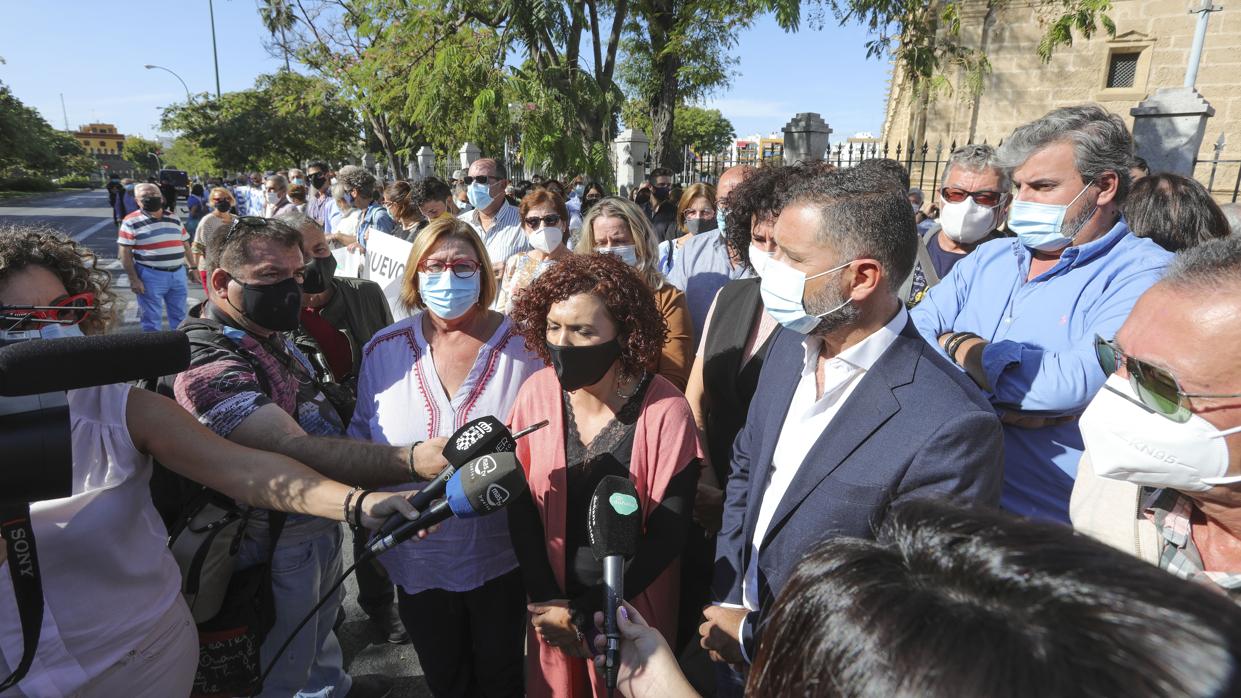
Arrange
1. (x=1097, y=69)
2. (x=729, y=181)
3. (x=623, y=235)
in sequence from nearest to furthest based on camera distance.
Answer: (x=623, y=235)
(x=729, y=181)
(x=1097, y=69)

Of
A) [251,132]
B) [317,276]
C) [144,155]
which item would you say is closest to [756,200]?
[317,276]

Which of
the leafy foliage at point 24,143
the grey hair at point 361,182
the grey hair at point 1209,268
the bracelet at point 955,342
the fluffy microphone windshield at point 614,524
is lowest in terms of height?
the fluffy microphone windshield at point 614,524

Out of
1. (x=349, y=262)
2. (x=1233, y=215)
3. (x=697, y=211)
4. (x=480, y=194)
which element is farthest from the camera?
(x=480, y=194)

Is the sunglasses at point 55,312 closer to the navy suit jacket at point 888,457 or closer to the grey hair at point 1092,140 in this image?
the navy suit jacket at point 888,457

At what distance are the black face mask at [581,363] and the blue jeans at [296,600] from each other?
1.17m

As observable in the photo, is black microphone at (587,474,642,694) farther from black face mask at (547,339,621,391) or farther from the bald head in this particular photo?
the bald head

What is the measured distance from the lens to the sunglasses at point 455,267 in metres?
2.50

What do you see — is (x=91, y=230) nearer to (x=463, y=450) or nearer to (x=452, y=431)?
(x=452, y=431)

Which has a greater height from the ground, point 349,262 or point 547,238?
point 547,238

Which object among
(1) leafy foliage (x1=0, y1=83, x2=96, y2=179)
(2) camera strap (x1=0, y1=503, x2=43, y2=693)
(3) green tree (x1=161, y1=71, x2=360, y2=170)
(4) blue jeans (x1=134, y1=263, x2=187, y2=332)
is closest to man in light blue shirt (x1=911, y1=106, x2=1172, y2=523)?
(2) camera strap (x1=0, y1=503, x2=43, y2=693)

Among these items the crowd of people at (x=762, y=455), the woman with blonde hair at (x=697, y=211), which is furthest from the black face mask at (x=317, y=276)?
the woman with blonde hair at (x=697, y=211)

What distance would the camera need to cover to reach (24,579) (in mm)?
1358

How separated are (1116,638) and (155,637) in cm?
204

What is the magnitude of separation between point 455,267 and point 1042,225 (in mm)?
2190
